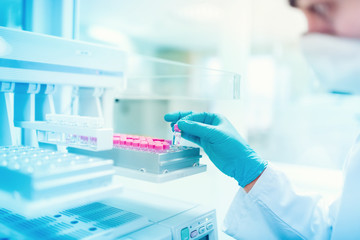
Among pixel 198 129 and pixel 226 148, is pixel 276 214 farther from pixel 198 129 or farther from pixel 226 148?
pixel 198 129

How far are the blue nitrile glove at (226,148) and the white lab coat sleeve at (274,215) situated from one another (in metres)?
0.05

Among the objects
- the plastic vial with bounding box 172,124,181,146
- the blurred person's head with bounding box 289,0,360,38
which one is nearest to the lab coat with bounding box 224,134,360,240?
the plastic vial with bounding box 172,124,181,146

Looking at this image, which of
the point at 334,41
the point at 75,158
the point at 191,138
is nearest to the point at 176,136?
the point at 191,138

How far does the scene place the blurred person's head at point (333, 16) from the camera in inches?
26.0

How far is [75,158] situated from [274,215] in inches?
27.6

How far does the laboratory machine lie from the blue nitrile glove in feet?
0.24

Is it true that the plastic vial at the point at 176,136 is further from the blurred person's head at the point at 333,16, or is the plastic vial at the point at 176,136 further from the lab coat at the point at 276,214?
the blurred person's head at the point at 333,16

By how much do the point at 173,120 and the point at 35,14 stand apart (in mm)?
640

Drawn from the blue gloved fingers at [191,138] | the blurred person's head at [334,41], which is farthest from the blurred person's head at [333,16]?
the blue gloved fingers at [191,138]

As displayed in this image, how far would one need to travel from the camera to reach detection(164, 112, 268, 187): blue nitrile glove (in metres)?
0.90

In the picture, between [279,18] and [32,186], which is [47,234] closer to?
[32,186]

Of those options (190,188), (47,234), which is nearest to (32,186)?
(47,234)

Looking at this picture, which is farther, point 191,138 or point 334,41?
point 191,138

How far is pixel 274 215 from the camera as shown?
0.99 meters
